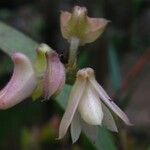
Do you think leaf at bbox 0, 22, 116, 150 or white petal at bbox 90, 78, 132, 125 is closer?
white petal at bbox 90, 78, 132, 125

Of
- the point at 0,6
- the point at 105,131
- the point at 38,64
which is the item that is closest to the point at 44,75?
the point at 38,64

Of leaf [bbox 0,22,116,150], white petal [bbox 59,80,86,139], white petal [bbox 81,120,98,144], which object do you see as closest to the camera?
white petal [bbox 59,80,86,139]

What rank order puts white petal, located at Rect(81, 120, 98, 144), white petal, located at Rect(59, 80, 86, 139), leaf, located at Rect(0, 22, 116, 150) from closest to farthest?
1. white petal, located at Rect(59, 80, 86, 139)
2. white petal, located at Rect(81, 120, 98, 144)
3. leaf, located at Rect(0, 22, 116, 150)

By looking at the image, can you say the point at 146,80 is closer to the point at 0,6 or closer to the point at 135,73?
the point at 0,6

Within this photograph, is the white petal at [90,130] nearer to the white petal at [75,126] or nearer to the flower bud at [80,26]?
the white petal at [75,126]

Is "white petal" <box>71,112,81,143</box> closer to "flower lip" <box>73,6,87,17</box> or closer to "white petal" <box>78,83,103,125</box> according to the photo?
"white petal" <box>78,83,103,125</box>

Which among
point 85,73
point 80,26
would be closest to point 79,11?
point 80,26

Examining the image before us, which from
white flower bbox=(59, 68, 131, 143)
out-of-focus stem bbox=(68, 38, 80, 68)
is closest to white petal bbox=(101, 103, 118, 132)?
white flower bbox=(59, 68, 131, 143)
